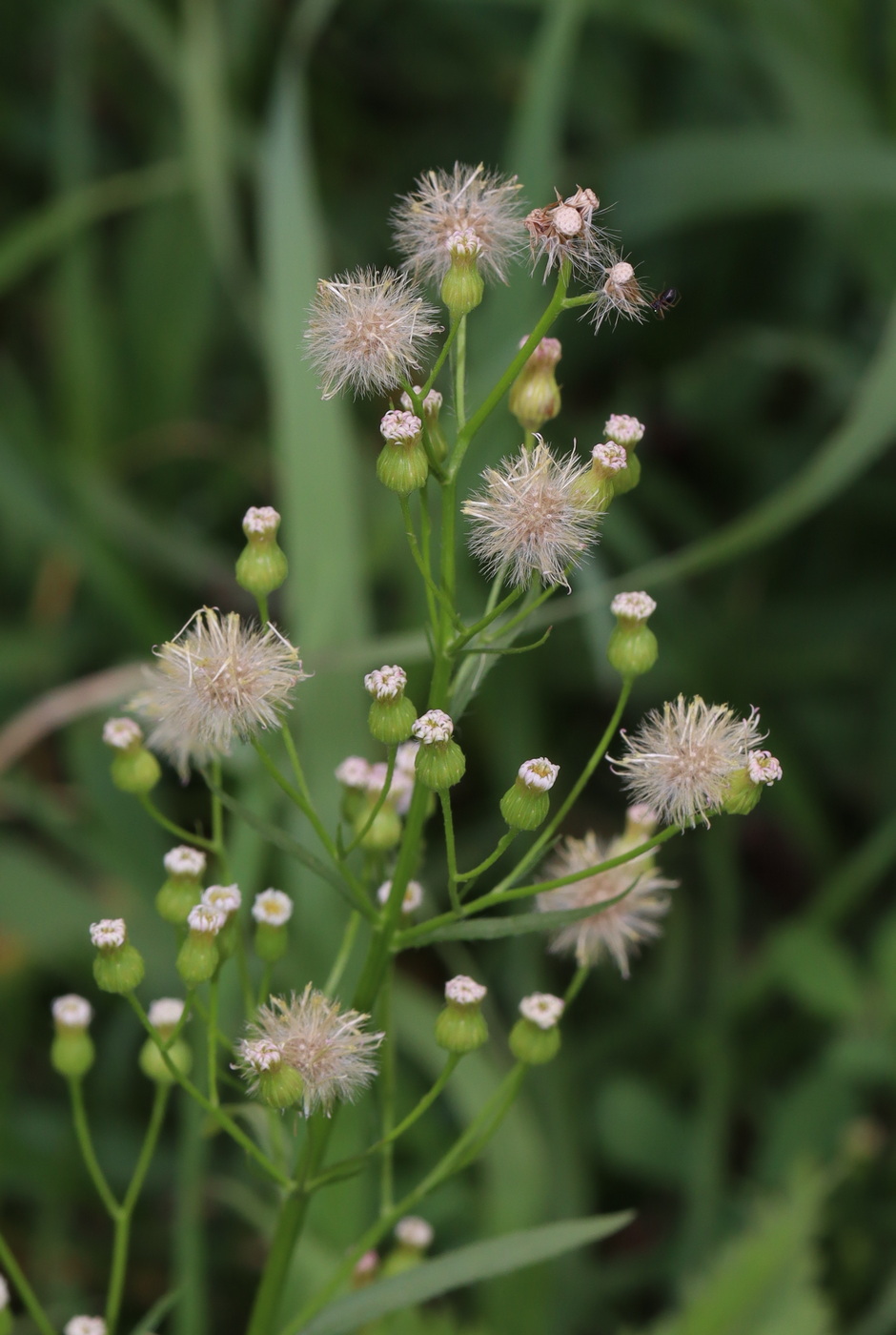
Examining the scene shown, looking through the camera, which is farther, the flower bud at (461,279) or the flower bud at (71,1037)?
the flower bud at (71,1037)

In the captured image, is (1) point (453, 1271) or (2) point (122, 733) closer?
(1) point (453, 1271)

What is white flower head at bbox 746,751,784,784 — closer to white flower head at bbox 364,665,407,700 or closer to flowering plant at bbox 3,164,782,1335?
flowering plant at bbox 3,164,782,1335

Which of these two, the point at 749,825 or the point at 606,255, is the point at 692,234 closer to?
the point at 749,825

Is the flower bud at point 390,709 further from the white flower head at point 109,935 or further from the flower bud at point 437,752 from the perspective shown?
the white flower head at point 109,935

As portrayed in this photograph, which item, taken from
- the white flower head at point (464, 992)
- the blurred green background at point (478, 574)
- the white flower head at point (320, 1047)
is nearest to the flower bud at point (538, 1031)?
the white flower head at point (464, 992)

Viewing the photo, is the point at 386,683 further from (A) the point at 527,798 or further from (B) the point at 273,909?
(B) the point at 273,909

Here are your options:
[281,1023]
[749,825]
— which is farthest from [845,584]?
[281,1023]

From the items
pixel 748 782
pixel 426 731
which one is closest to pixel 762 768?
pixel 748 782
